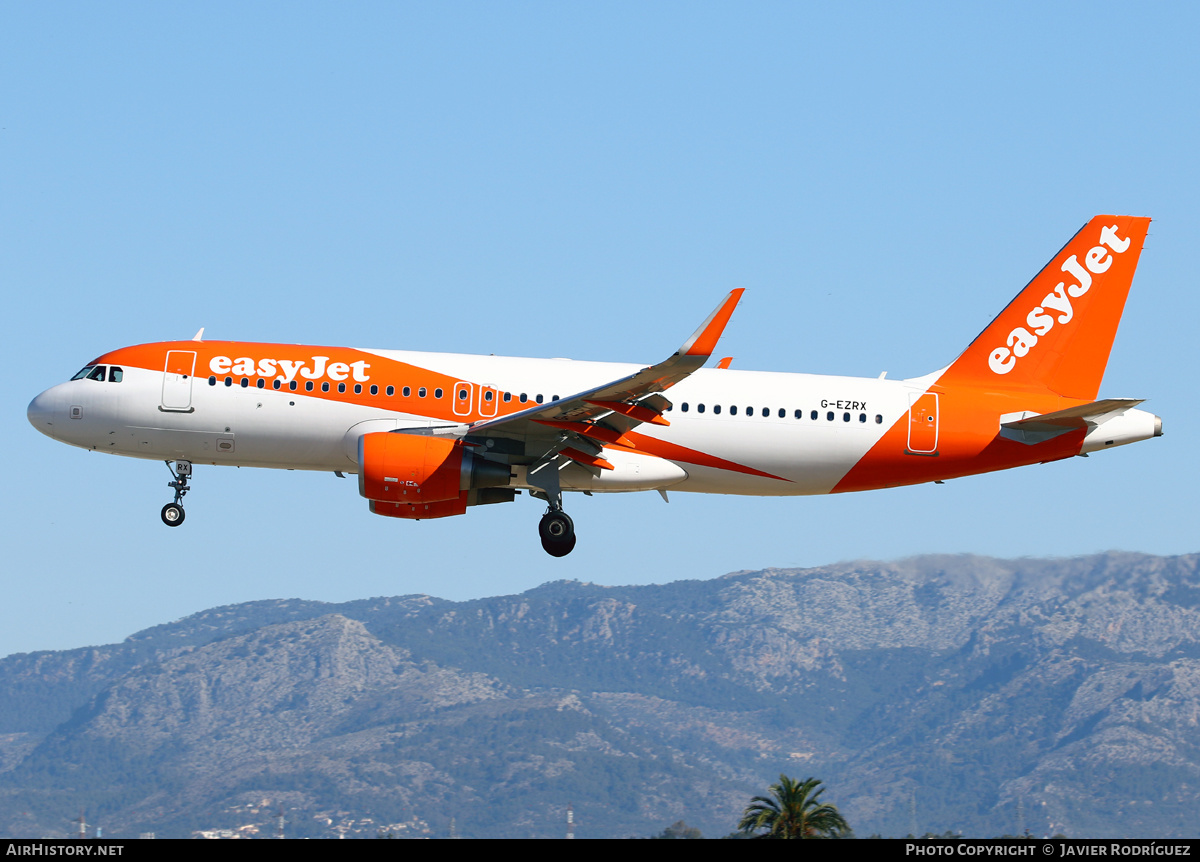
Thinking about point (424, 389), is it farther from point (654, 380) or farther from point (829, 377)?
point (829, 377)

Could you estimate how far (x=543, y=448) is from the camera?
117 feet

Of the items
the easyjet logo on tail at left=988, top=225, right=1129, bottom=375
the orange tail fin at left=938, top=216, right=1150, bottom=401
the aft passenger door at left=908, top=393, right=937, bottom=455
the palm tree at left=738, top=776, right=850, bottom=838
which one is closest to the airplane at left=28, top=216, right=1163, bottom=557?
the aft passenger door at left=908, top=393, right=937, bottom=455

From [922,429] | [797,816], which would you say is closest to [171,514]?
[922,429]

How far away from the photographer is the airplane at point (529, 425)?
35.1 metres

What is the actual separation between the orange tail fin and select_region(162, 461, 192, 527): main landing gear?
20.4 metres

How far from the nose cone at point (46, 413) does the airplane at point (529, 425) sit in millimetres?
62

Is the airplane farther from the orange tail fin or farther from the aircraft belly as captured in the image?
the orange tail fin

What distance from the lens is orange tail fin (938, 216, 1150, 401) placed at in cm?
3934

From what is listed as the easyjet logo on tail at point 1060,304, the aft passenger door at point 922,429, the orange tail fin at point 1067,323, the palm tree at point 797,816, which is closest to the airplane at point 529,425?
the aft passenger door at point 922,429

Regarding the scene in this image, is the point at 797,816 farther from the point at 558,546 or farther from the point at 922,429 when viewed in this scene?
the point at 558,546

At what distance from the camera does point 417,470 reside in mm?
34375

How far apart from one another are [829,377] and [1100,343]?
8.17 metres

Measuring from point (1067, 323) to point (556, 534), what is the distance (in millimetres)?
15719
